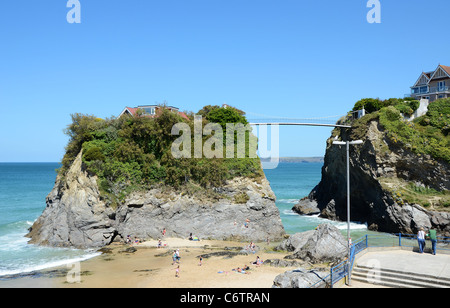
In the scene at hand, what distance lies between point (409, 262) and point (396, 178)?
83.1ft

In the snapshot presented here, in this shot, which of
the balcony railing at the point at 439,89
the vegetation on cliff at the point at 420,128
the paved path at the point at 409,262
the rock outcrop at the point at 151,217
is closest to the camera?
the paved path at the point at 409,262

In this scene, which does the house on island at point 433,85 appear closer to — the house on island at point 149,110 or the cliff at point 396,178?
the cliff at point 396,178

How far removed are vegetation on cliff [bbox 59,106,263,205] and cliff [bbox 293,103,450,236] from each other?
14466 millimetres

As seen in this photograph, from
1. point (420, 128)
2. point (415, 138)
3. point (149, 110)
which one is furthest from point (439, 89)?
point (149, 110)

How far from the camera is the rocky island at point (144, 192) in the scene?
35781mm

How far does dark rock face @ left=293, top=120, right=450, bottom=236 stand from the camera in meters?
37.4

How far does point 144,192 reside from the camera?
3778 centimetres

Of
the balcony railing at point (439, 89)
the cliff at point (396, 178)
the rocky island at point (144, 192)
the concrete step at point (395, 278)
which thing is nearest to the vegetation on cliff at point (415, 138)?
the cliff at point (396, 178)

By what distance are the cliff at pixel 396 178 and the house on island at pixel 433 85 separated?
19.0 metres

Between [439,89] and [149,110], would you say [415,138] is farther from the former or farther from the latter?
[149,110]

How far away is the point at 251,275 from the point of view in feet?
78.9

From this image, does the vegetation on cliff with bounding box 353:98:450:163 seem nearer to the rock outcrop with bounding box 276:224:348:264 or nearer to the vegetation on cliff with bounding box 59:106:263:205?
the vegetation on cliff with bounding box 59:106:263:205
